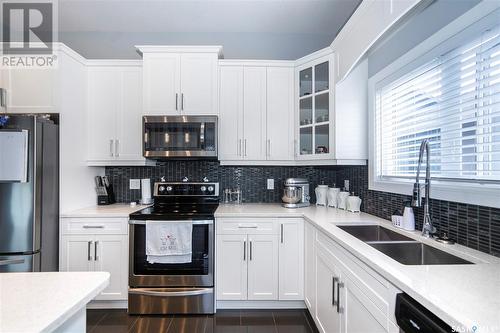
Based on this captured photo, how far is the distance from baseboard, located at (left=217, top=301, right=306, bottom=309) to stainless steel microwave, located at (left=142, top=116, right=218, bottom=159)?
1.39 m

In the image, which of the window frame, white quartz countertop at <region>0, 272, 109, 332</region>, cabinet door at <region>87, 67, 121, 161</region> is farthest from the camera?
cabinet door at <region>87, 67, 121, 161</region>

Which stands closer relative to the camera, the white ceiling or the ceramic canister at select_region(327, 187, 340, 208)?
the white ceiling

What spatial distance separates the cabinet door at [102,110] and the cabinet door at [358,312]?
2466 millimetres

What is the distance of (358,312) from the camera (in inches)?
50.9

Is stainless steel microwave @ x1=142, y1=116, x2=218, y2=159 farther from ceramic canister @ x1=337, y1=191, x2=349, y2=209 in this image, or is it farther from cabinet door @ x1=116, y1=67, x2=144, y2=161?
ceramic canister @ x1=337, y1=191, x2=349, y2=209

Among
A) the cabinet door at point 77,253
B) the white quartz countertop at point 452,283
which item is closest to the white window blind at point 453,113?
the white quartz countertop at point 452,283

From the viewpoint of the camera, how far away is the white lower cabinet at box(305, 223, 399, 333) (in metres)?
1.08

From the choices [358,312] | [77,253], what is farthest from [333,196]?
[77,253]

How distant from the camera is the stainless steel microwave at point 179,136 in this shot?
100 inches

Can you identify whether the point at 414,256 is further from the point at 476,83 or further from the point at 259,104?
the point at 259,104

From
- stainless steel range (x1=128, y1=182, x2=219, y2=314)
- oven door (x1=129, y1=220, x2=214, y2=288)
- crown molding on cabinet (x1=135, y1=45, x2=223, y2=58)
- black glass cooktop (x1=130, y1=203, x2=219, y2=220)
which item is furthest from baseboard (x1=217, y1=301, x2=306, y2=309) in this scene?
crown molding on cabinet (x1=135, y1=45, x2=223, y2=58)

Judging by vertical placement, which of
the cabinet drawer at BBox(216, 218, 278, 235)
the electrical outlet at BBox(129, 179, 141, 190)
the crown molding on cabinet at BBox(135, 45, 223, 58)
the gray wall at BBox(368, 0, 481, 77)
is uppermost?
the crown molding on cabinet at BBox(135, 45, 223, 58)

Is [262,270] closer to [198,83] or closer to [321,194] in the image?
[321,194]

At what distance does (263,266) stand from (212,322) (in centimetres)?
62
